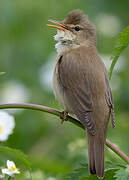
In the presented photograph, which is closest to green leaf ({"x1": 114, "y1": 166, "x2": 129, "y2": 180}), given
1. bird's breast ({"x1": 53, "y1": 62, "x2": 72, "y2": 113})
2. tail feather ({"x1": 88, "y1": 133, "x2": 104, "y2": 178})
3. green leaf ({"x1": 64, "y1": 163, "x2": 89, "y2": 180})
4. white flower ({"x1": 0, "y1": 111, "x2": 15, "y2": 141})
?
tail feather ({"x1": 88, "y1": 133, "x2": 104, "y2": 178})

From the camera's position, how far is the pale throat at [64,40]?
552cm

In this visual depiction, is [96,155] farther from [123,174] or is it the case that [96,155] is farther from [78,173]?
[123,174]

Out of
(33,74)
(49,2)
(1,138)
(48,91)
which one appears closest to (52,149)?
(48,91)

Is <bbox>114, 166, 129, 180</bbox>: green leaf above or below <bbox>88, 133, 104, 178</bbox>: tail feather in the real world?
above

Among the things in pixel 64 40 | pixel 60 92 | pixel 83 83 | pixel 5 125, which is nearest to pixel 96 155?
pixel 5 125

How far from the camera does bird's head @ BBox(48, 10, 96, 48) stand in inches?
220

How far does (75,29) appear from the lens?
18.9 ft

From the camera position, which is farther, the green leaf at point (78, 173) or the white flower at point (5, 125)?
the white flower at point (5, 125)

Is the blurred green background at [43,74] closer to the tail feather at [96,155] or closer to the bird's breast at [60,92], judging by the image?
the bird's breast at [60,92]

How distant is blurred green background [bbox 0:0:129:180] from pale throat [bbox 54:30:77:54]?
0.96 metres

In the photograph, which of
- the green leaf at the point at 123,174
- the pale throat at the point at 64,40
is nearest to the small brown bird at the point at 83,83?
the pale throat at the point at 64,40

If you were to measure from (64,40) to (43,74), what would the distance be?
3153 mm

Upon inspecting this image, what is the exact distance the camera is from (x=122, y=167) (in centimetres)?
367

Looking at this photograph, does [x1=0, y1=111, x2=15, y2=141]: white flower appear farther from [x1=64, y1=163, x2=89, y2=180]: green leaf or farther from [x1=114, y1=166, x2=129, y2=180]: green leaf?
[x1=114, y1=166, x2=129, y2=180]: green leaf
